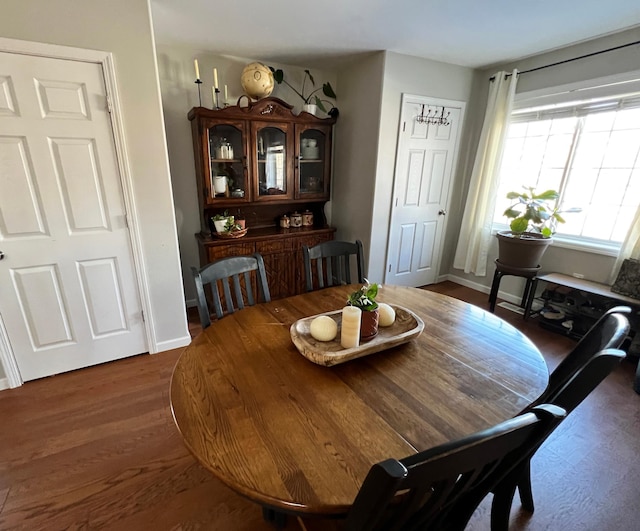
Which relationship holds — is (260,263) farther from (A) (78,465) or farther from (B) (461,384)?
(A) (78,465)

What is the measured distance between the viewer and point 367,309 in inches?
47.5

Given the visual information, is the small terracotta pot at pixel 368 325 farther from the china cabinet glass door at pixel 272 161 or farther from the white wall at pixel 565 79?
the white wall at pixel 565 79

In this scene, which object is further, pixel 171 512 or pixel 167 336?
pixel 167 336

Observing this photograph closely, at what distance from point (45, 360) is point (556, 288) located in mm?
4097

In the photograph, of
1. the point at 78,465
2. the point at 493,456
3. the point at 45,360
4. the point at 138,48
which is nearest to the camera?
the point at 493,456

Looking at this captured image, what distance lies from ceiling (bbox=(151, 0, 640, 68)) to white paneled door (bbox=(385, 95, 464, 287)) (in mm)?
543

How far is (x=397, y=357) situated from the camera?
119 cm

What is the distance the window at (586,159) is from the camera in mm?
2555

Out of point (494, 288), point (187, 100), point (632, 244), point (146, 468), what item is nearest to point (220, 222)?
point (187, 100)

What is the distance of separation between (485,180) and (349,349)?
9.62 ft

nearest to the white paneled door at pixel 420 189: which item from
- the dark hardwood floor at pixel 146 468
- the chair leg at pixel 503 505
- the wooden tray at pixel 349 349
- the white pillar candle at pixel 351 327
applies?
the dark hardwood floor at pixel 146 468

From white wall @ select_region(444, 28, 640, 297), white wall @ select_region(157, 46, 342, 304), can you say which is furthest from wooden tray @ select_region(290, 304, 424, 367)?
white wall @ select_region(444, 28, 640, 297)

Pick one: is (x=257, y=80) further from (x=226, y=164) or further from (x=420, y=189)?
(x=420, y=189)

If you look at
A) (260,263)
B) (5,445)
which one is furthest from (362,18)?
(5,445)
